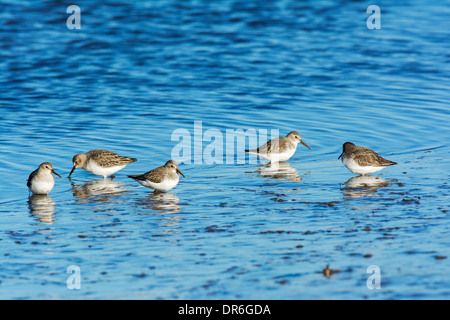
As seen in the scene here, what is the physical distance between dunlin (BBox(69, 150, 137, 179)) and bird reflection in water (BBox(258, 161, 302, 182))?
3.46 m

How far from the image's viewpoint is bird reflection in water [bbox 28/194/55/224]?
13562 mm

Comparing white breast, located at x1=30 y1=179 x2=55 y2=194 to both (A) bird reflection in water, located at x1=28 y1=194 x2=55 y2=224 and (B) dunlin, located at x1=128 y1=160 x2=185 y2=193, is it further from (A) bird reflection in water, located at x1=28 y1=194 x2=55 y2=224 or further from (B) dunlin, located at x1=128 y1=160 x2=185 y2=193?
(B) dunlin, located at x1=128 y1=160 x2=185 y2=193

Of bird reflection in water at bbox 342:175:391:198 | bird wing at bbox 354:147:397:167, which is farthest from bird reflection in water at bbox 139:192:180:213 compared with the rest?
bird wing at bbox 354:147:397:167

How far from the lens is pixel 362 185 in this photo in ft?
51.0

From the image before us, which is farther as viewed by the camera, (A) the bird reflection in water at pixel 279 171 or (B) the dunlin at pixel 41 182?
(A) the bird reflection in water at pixel 279 171

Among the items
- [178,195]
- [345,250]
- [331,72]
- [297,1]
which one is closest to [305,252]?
[345,250]

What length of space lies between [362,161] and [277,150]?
2660mm

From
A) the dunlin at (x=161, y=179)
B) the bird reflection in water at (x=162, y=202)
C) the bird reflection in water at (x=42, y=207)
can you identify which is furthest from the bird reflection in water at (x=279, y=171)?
the bird reflection in water at (x=42, y=207)

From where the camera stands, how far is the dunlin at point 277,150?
59.3 ft

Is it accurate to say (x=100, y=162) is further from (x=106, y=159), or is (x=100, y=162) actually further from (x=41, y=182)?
(x=41, y=182)

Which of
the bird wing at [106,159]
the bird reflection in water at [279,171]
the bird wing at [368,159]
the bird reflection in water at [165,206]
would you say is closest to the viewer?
the bird reflection in water at [165,206]

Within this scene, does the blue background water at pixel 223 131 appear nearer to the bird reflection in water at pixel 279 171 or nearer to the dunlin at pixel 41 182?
the bird reflection in water at pixel 279 171

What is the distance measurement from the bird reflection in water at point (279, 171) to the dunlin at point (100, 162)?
3463 mm

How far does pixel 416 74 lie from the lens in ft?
94.8
